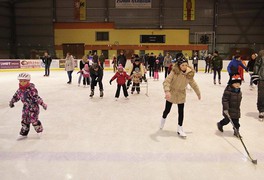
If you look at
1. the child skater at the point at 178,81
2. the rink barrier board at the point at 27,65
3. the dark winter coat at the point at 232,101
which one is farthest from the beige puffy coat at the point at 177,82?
the rink barrier board at the point at 27,65

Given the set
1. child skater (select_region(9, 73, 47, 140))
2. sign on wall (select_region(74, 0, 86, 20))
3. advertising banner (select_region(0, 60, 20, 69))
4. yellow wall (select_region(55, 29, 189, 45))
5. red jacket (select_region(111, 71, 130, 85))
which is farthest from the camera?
yellow wall (select_region(55, 29, 189, 45))

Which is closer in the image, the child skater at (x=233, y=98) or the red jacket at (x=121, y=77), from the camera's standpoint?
the child skater at (x=233, y=98)

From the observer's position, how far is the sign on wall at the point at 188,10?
29109 millimetres

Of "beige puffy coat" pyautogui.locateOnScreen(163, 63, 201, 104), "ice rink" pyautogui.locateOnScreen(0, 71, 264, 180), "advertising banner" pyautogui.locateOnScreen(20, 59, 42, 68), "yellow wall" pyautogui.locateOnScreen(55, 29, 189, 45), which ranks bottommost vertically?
"ice rink" pyautogui.locateOnScreen(0, 71, 264, 180)

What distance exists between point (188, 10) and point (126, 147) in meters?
27.2

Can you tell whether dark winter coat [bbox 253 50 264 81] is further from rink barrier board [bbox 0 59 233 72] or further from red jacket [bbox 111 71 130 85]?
rink barrier board [bbox 0 59 233 72]

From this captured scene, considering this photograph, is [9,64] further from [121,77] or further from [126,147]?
[126,147]

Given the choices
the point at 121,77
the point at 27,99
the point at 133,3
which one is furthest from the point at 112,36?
the point at 27,99

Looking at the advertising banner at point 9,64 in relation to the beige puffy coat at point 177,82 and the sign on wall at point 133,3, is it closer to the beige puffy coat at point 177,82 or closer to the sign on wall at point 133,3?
the sign on wall at point 133,3

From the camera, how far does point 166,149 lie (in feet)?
13.3

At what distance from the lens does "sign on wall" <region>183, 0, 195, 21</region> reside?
2911 cm

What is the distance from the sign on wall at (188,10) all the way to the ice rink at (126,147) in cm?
2356

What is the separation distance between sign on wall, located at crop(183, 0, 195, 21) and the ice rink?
23.6 m

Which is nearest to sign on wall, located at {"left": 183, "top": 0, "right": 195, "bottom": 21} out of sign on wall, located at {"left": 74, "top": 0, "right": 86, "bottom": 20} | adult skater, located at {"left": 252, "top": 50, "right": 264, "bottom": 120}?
sign on wall, located at {"left": 74, "top": 0, "right": 86, "bottom": 20}
